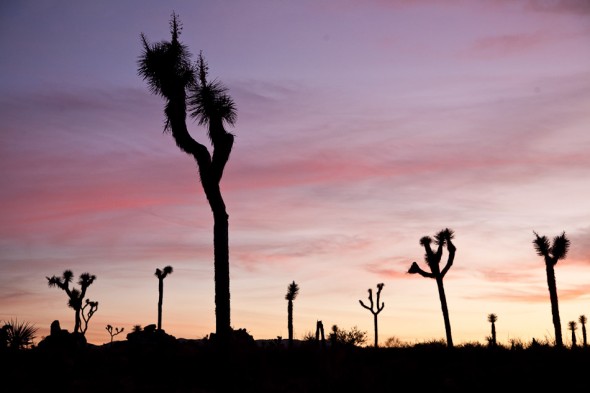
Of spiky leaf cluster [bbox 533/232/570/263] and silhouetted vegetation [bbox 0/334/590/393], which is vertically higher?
spiky leaf cluster [bbox 533/232/570/263]

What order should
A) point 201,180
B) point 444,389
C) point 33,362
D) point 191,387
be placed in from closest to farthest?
point 444,389 → point 191,387 → point 33,362 → point 201,180

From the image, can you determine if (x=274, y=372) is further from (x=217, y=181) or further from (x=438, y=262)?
(x=438, y=262)

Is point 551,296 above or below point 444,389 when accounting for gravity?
above

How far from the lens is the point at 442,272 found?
31.4 meters

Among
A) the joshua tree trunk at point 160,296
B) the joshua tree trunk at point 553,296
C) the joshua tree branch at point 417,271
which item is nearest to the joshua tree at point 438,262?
the joshua tree branch at point 417,271

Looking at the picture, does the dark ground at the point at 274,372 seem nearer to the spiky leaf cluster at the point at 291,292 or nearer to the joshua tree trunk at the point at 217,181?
the joshua tree trunk at the point at 217,181

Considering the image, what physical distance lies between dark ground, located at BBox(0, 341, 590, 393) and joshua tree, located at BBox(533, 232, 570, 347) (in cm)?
1484

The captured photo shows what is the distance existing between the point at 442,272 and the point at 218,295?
55.1 feet

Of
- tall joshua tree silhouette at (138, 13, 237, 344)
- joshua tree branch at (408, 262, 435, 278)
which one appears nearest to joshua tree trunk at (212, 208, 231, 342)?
tall joshua tree silhouette at (138, 13, 237, 344)

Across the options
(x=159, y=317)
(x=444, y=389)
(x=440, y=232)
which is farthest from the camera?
(x=159, y=317)

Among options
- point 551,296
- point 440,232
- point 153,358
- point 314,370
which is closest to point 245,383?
point 314,370

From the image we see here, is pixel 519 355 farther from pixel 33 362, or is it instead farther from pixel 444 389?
pixel 33 362

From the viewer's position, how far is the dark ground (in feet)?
41.4

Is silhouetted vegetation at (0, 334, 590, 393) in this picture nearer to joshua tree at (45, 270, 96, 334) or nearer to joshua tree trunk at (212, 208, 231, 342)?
joshua tree trunk at (212, 208, 231, 342)
